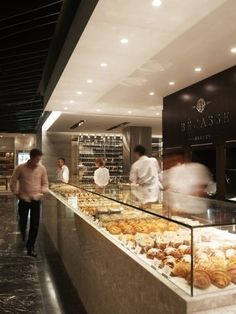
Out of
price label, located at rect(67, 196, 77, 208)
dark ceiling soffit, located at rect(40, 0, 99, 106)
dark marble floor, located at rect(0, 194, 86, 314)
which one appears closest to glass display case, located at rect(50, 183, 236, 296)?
dark marble floor, located at rect(0, 194, 86, 314)

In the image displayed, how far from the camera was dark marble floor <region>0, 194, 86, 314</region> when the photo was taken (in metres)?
3.07

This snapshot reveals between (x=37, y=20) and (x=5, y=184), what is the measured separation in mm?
14069

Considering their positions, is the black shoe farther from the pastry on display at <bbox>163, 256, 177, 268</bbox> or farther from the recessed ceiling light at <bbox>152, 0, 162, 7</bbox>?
the recessed ceiling light at <bbox>152, 0, 162, 7</bbox>

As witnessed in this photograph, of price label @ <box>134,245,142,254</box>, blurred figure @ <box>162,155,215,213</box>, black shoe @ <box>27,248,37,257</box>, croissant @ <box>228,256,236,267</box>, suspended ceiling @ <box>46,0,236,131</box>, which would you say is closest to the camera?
croissant @ <box>228,256,236,267</box>

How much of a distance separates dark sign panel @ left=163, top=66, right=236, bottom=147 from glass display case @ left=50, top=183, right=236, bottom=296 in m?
2.75

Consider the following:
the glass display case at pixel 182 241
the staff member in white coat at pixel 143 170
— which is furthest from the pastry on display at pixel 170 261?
the staff member in white coat at pixel 143 170

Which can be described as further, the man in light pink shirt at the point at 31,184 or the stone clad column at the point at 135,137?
the stone clad column at the point at 135,137

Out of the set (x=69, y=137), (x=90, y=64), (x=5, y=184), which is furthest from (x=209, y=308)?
(x=5, y=184)

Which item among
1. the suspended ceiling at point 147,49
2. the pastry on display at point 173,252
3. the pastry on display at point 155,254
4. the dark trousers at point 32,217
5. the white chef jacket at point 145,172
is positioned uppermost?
the suspended ceiling at point 147,49

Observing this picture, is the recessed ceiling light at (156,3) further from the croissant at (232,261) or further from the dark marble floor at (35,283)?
the dark marble floor at (35,283)

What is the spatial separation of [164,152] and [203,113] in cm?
151

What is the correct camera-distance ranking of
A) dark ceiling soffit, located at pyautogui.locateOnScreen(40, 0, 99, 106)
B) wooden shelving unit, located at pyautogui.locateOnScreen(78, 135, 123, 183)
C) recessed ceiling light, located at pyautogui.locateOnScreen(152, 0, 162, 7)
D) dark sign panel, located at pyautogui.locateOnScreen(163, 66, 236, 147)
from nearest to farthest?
recessed ceiling light, located at pyautogui.locateOnScreen(152, 0, 162, 7), dark ceiling soffit, located at pyautogui.locateOnScreen(40, 0, 99, 106), dark sign panel, located at pyautogui.locateOnScreen(163, 66, 236, 147), wooden shelving unit, located at pyautogui.locateOnScreen(78, 135, 123, 183)

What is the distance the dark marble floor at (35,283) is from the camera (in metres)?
3.07

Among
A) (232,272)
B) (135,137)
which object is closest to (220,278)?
(232,272)
